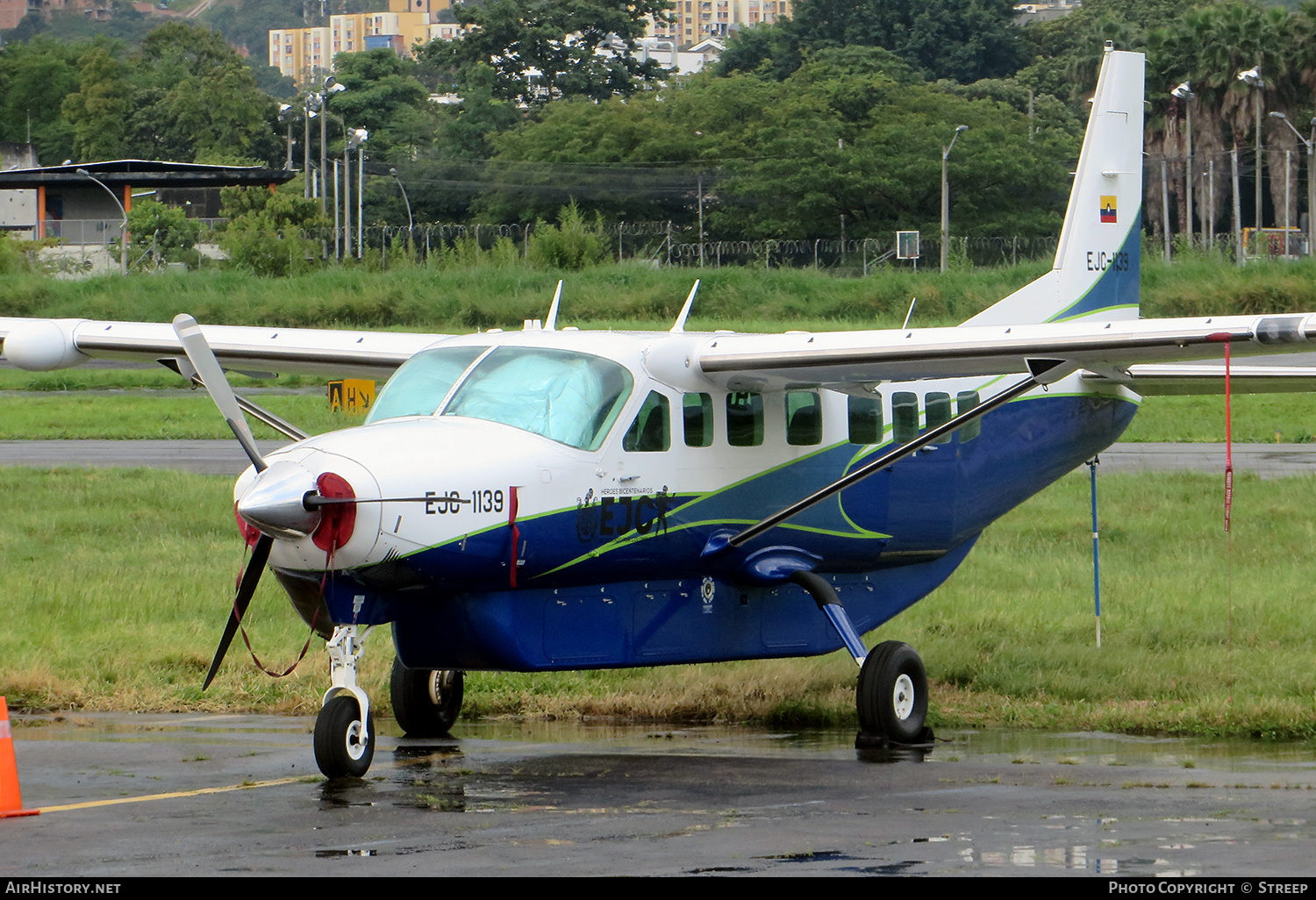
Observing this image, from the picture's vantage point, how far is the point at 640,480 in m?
Answer: 11.1

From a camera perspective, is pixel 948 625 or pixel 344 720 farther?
pixel 948 625

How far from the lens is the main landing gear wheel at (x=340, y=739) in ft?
32.0

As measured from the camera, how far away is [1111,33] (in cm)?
9119

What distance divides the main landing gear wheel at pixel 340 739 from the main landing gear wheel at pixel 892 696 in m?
3.44

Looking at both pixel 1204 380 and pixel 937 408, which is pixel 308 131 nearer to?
pixel 1204 380

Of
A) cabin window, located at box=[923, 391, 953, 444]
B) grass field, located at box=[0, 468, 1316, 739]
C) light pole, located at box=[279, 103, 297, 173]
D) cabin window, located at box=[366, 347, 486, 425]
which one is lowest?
grass field, located at box=[0, 468, 1316, 739]

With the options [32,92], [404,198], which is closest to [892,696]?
[404,198]

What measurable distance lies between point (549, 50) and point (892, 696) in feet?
312

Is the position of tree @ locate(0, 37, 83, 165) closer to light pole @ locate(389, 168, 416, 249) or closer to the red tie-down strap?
light pole @ locate(389, 168, 416, 249)

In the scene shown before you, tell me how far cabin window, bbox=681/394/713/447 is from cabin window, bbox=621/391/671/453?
182 millimetres

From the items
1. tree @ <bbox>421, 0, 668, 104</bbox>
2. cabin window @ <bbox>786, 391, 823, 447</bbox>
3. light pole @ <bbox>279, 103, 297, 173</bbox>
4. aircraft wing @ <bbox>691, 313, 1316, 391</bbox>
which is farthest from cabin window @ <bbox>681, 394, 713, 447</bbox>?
tree @ <bbox>421, 0, 668, 104</bbox>

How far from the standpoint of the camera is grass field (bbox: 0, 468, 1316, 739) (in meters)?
12.6

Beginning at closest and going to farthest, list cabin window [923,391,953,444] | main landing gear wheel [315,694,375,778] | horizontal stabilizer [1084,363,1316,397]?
main landing gear wheel [315,694,375,778], cabin window [923,391,953,444], horizontal stabilizer [1084,363,1316,397]

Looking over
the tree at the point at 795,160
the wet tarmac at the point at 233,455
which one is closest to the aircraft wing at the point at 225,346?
the wet tarmac at the point at 233,455
